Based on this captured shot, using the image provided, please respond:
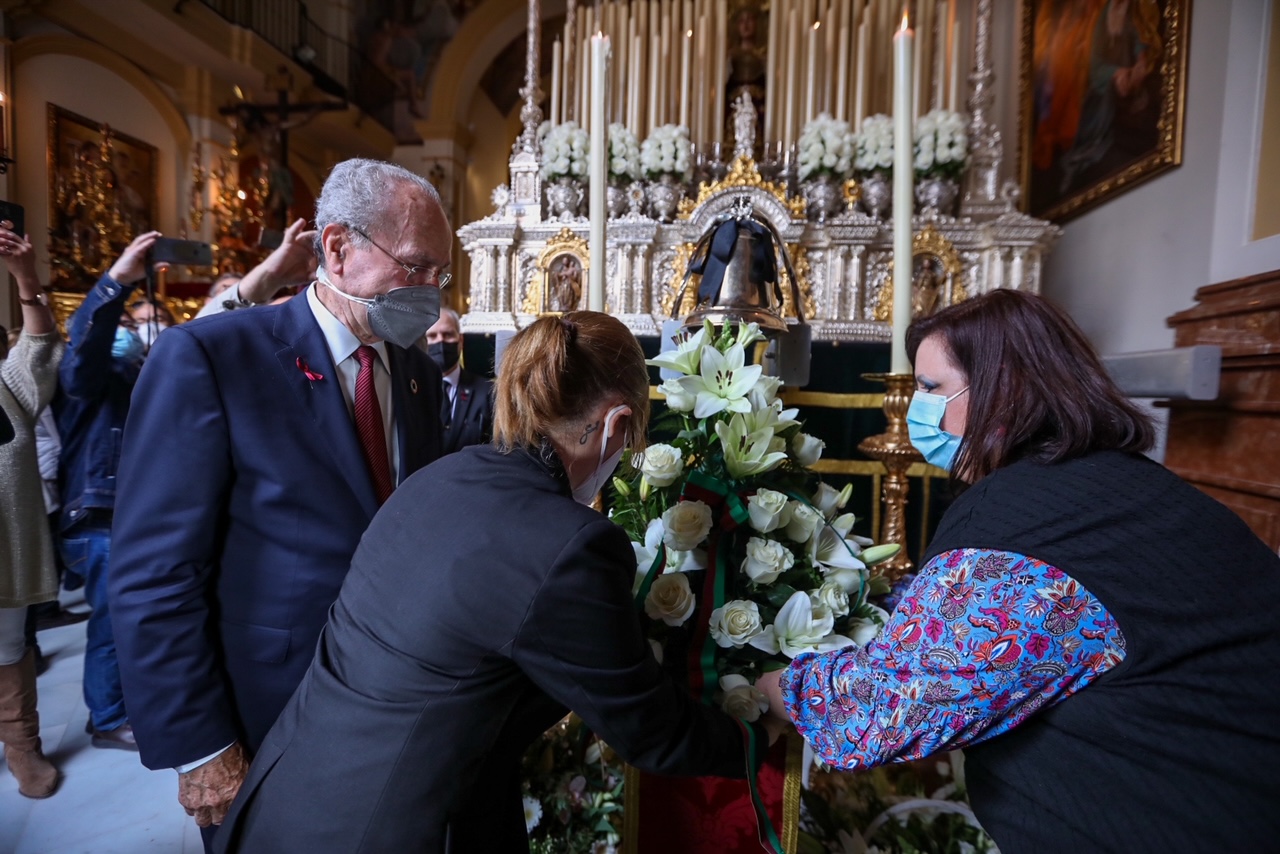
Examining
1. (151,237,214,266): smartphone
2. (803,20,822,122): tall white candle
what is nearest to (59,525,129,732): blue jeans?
(151,237,214,266): smartphone

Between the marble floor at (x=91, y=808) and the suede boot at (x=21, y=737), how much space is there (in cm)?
5

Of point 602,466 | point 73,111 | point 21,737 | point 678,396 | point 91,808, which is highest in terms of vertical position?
point 73,111

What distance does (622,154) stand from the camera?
175 inches

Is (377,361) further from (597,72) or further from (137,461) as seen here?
(597,72)

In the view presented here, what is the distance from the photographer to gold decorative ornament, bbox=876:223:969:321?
411cm

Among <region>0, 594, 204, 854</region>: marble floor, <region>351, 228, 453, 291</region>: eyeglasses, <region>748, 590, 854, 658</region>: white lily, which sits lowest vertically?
<region>0, 594, 204, 854</region>: marble floor

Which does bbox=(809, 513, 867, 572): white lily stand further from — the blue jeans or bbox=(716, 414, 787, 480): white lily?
the blue jeans

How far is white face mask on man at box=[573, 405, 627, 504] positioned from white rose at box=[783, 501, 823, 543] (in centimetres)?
30

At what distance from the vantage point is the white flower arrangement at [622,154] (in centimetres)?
443

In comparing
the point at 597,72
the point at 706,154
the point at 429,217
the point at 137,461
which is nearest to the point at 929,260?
the point at 706,154

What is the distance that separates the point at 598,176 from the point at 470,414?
1.79 meters

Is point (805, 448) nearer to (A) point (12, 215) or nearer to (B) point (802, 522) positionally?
(B) point (802, 522)

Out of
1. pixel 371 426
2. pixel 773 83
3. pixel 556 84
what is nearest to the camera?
pixel 371 426

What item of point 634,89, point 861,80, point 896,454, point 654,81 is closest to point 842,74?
point 861,80
